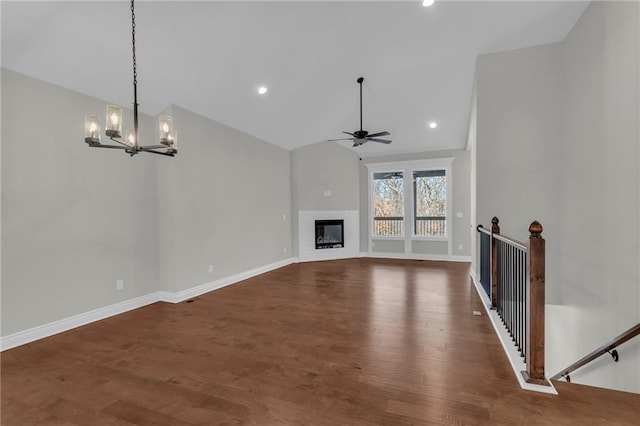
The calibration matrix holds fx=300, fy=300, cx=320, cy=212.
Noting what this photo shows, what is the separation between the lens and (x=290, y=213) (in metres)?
Answer: 7.56

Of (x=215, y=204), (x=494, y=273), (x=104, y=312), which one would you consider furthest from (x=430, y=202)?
(x=104, y=312)

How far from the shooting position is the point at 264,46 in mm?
3625

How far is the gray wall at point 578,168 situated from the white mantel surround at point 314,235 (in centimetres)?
411

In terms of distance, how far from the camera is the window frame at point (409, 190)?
756cm

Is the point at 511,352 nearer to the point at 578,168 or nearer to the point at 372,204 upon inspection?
the point at 578,168

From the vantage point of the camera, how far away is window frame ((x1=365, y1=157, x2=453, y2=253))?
7.56 metres

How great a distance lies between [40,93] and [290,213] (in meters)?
5.05

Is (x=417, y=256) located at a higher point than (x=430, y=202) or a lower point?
lower

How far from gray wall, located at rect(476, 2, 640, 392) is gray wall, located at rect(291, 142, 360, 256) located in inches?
165

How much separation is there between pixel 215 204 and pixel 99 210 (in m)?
1.69

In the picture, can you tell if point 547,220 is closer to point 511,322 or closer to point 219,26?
point 511,322

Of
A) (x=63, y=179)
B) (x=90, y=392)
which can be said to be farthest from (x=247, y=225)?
(x=90, y=392)

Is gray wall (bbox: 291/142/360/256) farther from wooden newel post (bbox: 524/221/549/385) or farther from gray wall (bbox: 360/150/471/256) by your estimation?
wooden newel post (bbox: 524/221/549/385)

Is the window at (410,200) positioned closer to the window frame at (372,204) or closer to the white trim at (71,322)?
the window frame at (372,204)
